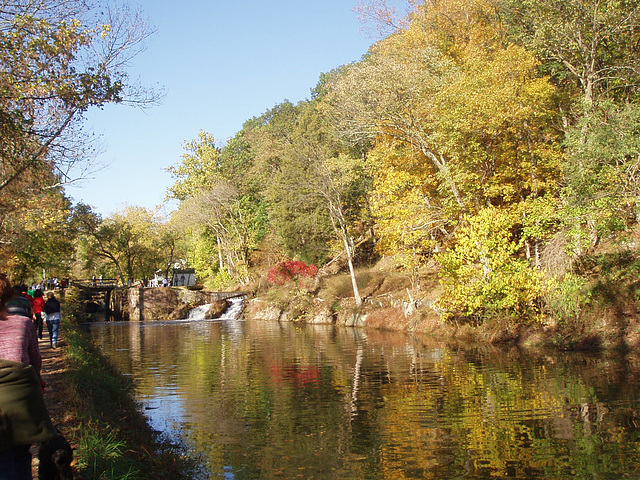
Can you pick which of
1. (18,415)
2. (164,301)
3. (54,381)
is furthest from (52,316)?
(164,301)

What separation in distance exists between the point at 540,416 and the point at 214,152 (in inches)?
2031

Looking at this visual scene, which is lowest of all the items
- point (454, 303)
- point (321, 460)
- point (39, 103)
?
point (321, 460)

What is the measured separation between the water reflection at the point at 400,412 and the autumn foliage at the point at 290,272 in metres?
19.9

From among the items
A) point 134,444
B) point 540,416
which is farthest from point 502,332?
point 134,444

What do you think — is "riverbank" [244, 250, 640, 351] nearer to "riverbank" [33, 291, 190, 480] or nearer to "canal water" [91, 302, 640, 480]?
"canal water" [91, 302, 640, 480]

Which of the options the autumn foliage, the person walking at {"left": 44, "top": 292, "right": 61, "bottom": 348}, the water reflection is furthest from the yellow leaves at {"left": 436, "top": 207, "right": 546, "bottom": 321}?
the autumn foliage

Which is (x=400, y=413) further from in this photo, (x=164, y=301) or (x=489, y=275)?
(x=164, y=301)

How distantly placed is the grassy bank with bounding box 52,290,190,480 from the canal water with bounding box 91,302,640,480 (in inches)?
25.6

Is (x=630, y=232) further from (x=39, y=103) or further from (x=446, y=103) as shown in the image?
(x=39, y=103)

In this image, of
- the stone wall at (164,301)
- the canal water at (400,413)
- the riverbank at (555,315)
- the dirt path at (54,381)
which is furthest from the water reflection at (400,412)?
the stone wall at (164,301)

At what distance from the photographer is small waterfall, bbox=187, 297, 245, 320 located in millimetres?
43519

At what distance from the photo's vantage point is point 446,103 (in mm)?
24078

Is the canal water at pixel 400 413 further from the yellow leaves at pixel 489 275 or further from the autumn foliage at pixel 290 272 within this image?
the autumn foliage at pixel 290 272

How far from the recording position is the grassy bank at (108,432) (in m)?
6.38
